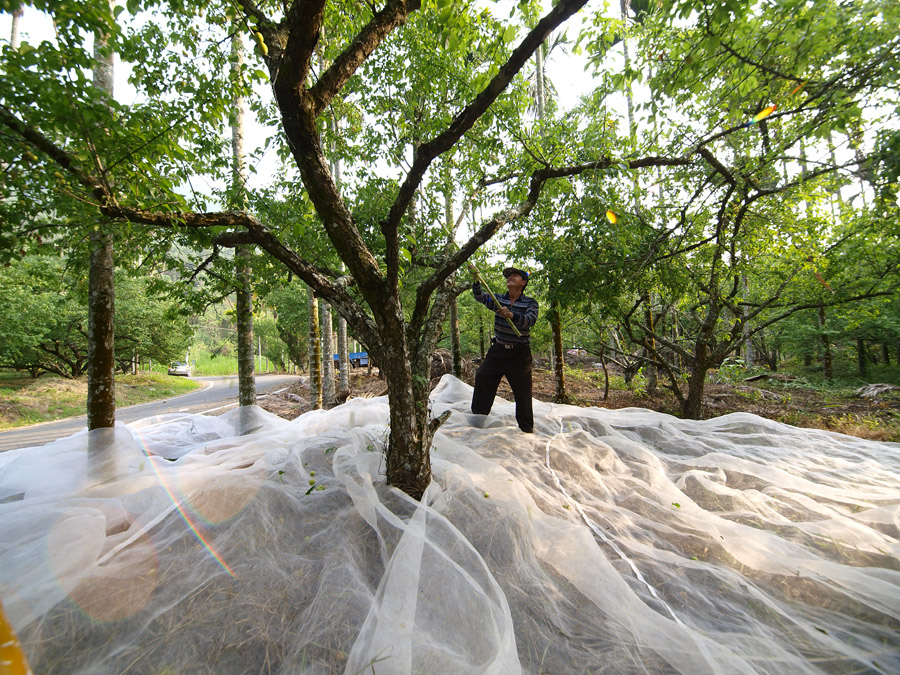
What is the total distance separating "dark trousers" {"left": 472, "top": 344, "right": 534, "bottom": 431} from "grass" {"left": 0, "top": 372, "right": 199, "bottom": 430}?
1285cm

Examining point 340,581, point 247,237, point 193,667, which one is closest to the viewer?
point 193,667

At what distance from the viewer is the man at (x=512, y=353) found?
4066 millimetres

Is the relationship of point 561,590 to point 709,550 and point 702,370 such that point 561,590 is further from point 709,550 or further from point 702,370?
point 702,370

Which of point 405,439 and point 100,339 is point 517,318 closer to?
point 405,439

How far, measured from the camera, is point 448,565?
166 cm

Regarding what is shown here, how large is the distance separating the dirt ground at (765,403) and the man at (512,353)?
3.70 m

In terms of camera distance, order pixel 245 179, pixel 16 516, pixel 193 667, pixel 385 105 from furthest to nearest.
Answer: pixel 385 105 < pixel 245 179 < pixel 16 516 < pixel 193 667

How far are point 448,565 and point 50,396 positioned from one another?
17.3 metres

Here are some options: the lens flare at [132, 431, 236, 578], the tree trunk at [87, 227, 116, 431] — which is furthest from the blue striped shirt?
the tree trunk at [87, 227, 116, 431]

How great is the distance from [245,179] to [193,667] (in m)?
4.56

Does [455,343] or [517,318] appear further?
[455,343]

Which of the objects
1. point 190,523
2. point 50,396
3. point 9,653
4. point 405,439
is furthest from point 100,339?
Answer: point 50,396

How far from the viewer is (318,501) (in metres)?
2.29

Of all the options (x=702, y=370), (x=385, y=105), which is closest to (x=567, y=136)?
(x=385, y=105)
